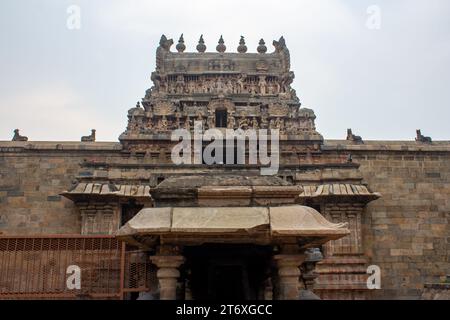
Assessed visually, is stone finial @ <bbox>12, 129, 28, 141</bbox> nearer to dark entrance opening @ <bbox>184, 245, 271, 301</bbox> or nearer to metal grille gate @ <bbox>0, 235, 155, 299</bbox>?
metal grille gate @ <bbox>0, 235, 155, 299</bbox>

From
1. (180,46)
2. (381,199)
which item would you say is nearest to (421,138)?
(381,199)

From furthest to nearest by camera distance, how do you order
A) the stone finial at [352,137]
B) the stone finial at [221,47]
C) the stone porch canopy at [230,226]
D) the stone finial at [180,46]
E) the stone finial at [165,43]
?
the stone finial at [221,47]
the stone finial at [180,46]
the stone finial at [165,43]
the stone finial at [352,137]
the stone porch canopy at [230,226]

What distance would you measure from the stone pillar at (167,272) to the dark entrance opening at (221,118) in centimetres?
1564

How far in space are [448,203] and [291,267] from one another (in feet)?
48.3

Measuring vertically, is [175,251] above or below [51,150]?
below

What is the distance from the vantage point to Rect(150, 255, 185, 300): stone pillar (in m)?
5.85

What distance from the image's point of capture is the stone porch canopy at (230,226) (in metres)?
5.39

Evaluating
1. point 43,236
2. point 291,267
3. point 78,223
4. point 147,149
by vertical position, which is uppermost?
point 147,149

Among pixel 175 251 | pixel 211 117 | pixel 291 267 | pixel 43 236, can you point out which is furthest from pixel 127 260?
pixel 211 117

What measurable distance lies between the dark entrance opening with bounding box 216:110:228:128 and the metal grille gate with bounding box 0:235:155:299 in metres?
13.0

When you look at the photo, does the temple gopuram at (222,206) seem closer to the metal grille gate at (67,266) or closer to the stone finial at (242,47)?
the metal grille gate at (67,266)

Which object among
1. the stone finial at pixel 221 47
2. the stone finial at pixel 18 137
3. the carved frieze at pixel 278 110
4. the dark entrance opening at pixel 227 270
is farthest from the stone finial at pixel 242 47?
the dark entrance opening at pixel 227 270

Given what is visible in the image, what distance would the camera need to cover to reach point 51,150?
18.8 m
